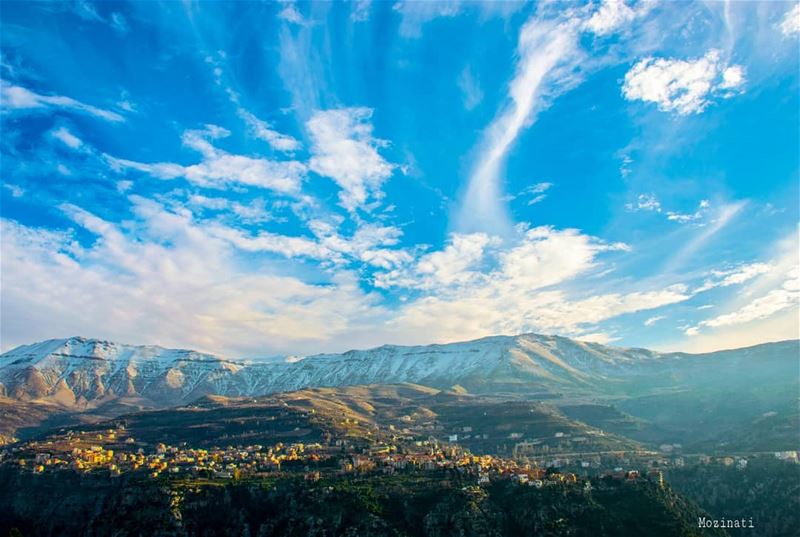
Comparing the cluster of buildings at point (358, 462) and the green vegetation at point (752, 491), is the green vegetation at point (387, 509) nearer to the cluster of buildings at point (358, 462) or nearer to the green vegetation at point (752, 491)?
the cluster of buildings at point (358, 462)

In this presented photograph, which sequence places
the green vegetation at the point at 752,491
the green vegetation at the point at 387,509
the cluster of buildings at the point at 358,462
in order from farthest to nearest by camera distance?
1. the cluster of buildings at the point at 358,462
2. the green vegetation at the point at 752,491
3. the green vegetation at the point at 387,509

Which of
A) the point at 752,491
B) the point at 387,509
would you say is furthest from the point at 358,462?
the point at 752,491

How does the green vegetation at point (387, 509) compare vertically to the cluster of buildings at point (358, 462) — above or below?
below

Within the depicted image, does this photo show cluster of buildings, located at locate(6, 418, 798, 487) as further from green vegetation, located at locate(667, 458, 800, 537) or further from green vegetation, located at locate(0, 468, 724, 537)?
green vegetation, located at locate(0, 468, 724, 537)

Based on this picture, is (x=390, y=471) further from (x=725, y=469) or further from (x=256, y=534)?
(x=725, y=469)

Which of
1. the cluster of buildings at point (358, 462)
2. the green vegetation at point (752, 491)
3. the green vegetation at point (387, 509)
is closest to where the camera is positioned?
the green vegetation at point (387, 509)

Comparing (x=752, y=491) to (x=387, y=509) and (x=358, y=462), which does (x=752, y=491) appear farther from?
(x=358, y=462)

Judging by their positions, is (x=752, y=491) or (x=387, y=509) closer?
(x=387, y=509)

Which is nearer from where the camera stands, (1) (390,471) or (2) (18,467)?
(1) (390,471)

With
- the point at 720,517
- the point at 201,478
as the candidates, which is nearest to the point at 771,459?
the point at 720,517

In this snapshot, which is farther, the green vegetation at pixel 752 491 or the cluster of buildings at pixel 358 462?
the cluster of buildings at pixel 358 462

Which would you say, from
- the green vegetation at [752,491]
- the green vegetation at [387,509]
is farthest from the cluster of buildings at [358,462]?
the green vegetation at [387,509]
